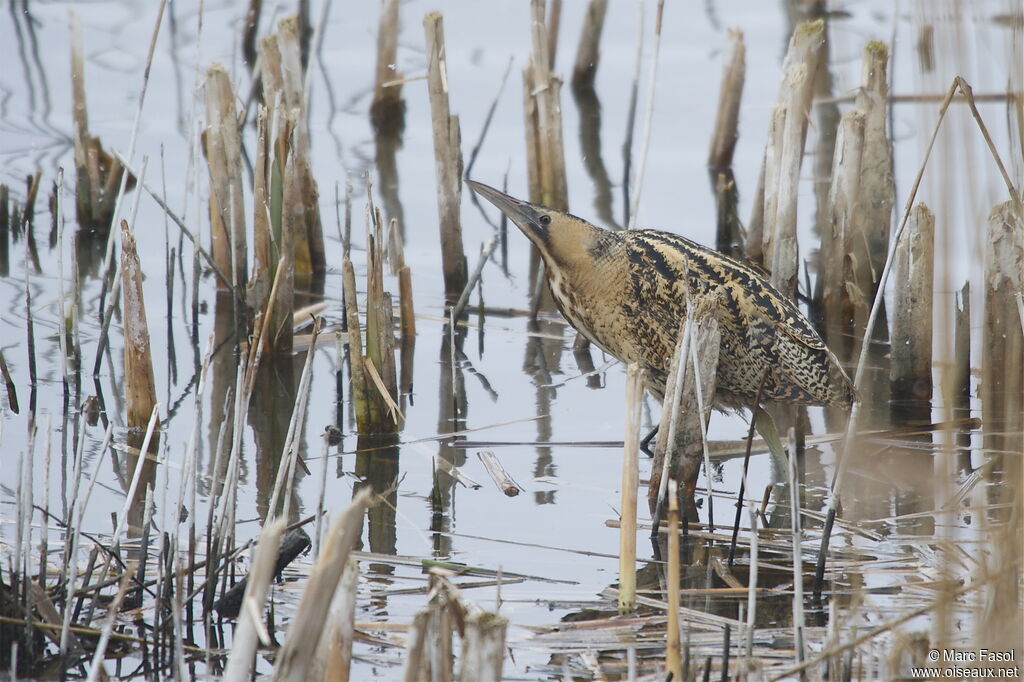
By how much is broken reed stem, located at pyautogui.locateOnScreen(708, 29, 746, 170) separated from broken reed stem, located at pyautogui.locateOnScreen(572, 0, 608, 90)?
5.27 feet

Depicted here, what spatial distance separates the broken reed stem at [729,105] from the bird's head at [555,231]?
3191 millimetres

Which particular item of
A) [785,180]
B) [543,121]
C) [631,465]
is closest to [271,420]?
[631,465]

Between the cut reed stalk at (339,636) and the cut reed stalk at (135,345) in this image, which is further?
the cut reed stalk at (135,345)

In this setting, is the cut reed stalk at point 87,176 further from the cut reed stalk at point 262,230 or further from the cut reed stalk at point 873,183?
the cut reed stalk at point 873,183

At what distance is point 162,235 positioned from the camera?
22.7 feet

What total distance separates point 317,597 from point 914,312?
12.7 feet

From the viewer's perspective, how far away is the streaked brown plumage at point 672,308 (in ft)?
15.5

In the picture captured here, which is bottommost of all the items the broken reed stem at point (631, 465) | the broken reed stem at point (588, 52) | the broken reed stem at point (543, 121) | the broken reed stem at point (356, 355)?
the broken reed stem at point (631, 465)

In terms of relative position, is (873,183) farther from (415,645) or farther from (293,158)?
(415,645)

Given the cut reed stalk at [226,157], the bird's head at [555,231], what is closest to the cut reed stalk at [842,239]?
the bird's head at [555,231]

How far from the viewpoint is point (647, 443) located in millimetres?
5230

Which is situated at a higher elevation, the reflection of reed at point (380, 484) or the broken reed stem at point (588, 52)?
the broken reed stem at point (588, 52)

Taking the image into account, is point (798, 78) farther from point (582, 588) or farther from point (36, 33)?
point (36, 33)

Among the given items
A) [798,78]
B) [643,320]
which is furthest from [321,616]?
[798,78]
